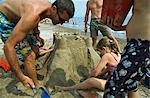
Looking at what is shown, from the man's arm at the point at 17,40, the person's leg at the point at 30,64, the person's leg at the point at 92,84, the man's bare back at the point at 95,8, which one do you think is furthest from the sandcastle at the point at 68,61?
the man's bare back at the point at 95,8

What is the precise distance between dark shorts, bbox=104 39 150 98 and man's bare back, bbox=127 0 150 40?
0.05 metres

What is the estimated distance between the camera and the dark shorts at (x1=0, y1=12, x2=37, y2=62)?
461 cm

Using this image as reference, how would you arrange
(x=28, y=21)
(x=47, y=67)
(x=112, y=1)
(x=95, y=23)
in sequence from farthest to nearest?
1. (x=95, y=23)
2. (x=47, y=67)
3. (x=28, y=21)
4. (x=112, y=1)

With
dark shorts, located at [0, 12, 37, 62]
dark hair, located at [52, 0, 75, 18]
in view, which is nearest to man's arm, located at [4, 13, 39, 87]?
dark hair, located at [52, 0, 75, 18]

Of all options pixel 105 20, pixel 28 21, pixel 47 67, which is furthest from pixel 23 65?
pixel 105 20

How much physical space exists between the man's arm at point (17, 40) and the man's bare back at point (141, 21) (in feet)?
3.88

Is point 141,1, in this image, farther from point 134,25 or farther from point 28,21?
point 28,21

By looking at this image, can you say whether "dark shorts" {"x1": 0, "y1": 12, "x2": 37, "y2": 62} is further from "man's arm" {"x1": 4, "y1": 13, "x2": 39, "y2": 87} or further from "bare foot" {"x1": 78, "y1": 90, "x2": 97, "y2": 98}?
"bare foot" {"x1": 78, "y1": 90, "x2": 97, "y2": 98}

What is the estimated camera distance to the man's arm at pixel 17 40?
3.67 metres

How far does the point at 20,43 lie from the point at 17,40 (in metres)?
0.96

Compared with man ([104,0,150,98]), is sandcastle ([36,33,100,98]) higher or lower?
lower

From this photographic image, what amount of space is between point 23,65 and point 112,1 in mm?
1988

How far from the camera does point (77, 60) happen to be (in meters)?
5.75

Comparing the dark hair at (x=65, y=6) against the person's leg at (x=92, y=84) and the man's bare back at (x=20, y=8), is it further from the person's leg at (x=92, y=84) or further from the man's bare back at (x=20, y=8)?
the person's leg at (x=92, y=84)
